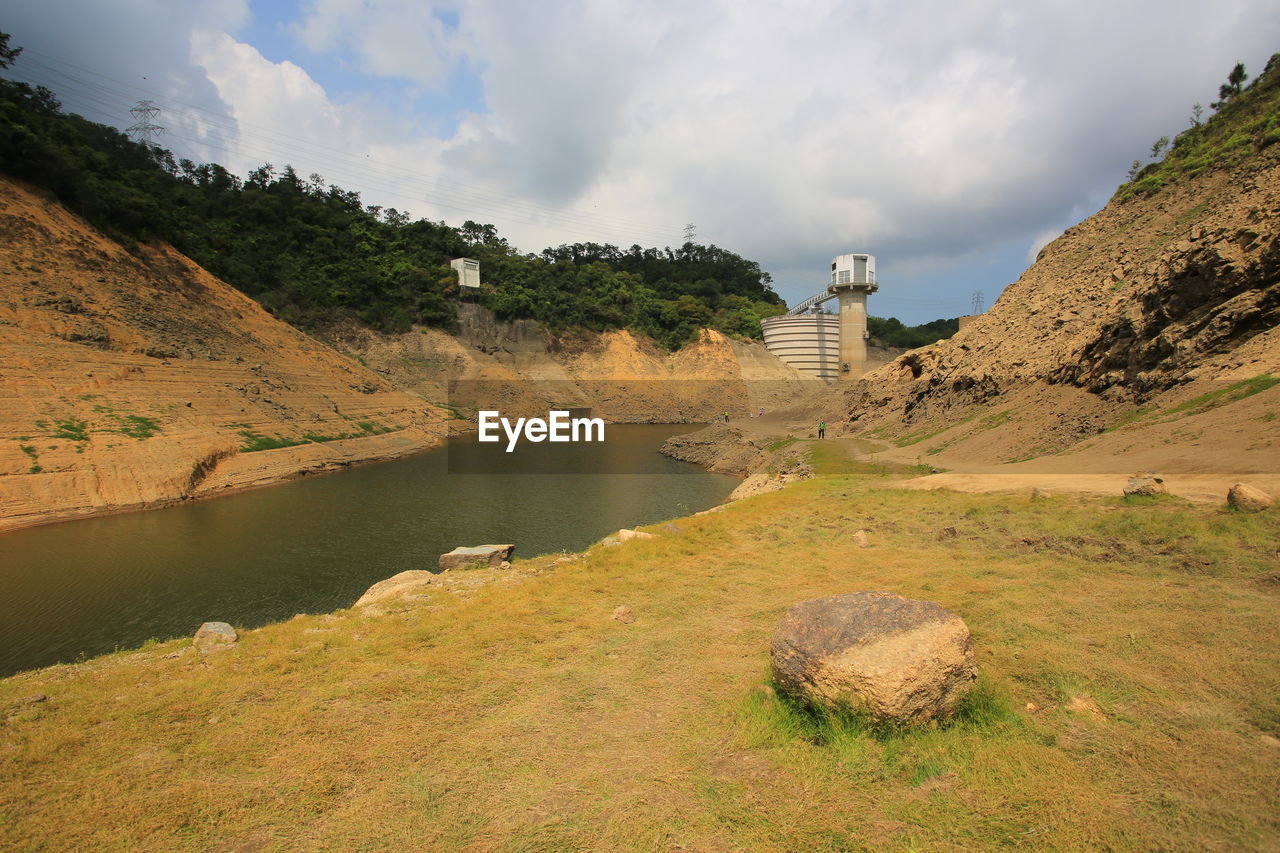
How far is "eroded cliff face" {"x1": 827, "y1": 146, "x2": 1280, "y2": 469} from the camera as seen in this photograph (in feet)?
52.7

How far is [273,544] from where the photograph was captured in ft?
59.6

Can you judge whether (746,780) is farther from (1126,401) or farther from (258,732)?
(1126,401)

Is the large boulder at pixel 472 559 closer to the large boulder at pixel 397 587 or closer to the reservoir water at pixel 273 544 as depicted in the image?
the large boulder at pixel 397 587

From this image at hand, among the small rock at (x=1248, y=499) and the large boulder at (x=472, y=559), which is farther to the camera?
the large boulder at (x=472, y=559)

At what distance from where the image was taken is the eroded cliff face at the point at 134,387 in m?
21.8

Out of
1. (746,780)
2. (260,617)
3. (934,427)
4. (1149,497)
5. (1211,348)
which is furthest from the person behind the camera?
(934,427)

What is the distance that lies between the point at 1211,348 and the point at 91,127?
244 feet

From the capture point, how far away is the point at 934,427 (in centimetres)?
2842

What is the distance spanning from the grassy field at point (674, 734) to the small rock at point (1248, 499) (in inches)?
14.4

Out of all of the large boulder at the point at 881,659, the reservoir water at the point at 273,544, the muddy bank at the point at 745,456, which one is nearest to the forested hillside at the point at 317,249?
the reservoir water at the point at 273,544

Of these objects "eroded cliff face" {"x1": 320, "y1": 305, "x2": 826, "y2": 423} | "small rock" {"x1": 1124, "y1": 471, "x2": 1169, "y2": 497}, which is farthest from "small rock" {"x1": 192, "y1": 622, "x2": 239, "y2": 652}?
"eroded cliff face" {"x1": 320, "y1": 305, "x2": 826, "y2": 423}

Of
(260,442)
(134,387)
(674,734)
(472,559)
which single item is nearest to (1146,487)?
(674,734)

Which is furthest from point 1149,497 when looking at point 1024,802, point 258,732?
point 258,732

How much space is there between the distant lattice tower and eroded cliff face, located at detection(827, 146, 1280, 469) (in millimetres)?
36085
